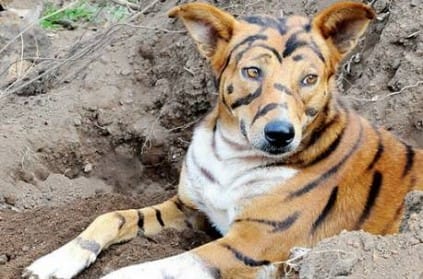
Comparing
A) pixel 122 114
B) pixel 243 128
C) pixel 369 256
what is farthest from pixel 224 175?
pixel 122 114

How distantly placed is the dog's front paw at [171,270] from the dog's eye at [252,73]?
1024 millimetres

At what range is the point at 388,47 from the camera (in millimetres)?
7180

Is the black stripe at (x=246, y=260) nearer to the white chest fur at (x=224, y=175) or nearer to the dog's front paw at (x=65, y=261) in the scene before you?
the white chest fur at (x=224, y=175)

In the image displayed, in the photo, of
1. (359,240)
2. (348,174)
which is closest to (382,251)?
(359,240)

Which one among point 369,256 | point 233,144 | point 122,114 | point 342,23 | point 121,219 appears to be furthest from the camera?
point 122,114

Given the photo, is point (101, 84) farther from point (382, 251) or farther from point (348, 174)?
point (382, 251)

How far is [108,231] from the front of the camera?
6.18m

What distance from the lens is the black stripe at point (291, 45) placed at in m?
5.87

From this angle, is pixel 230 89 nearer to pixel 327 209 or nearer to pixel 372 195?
pixel 327 209

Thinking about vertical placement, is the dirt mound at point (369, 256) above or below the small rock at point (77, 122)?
above

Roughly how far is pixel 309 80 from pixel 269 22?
0.48 metres

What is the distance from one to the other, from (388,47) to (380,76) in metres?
0.20

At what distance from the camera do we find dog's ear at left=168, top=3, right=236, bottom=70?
238 inches

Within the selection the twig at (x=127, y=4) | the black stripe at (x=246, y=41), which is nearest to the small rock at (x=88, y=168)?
the black stripe at (x=246, y=41)
